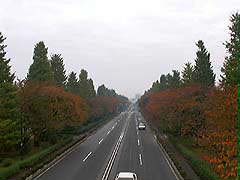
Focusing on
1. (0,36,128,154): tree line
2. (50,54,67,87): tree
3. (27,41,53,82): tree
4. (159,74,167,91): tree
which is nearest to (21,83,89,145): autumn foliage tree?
(0,36,128,154): tree line

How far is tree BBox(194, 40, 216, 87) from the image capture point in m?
66.3

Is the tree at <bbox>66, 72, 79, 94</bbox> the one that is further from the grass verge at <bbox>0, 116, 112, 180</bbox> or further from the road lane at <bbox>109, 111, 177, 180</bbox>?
the grass verge at <bbox>0, 116, 112, 180</bbox>

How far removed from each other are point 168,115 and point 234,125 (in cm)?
2893

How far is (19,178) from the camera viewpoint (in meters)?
27.8

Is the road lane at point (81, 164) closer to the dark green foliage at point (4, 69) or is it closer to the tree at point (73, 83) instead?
the dark green foliage at point (4, 69)

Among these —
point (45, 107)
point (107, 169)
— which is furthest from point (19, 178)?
point (45, 107)

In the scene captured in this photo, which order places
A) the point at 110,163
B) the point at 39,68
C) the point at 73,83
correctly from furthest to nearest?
the point at 73,83 < the point at 39,68 < the point at 110,163

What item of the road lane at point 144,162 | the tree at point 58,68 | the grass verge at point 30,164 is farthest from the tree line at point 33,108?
the tree at point 58,68

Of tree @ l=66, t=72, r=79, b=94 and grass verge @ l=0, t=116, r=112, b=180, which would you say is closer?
grass verge @ l=0, t=116, r=112, b=180

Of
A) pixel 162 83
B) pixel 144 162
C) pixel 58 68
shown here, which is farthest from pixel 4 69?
pixel 162 83

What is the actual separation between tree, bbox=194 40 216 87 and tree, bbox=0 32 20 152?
3409 cm

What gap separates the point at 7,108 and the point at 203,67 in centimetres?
3658

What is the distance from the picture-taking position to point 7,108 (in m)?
39.0

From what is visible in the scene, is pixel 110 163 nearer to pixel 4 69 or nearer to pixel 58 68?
pixel 4 69
